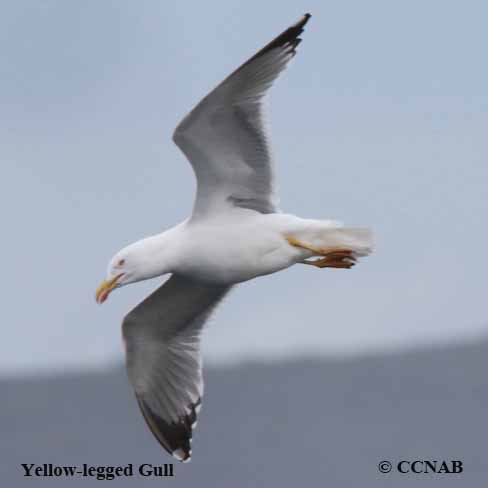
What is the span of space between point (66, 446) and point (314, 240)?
130ft

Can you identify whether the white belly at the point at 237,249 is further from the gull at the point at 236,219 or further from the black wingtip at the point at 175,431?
the black wingtip at the point at 175,431

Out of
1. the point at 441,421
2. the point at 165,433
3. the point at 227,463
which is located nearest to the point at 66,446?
the point at 227,463

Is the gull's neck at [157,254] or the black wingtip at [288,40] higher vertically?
the black wingtip at [288,40]

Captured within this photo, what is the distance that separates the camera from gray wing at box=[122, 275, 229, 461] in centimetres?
849

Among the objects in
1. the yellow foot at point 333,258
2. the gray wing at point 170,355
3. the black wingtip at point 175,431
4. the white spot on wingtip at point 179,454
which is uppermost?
the yellow foot at point 333,258

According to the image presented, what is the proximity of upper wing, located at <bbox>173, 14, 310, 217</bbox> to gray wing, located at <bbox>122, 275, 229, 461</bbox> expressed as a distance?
0.90 metres

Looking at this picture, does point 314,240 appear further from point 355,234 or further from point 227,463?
point 227,463

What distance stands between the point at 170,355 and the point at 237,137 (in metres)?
1.70

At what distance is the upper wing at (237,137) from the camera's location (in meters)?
7.32

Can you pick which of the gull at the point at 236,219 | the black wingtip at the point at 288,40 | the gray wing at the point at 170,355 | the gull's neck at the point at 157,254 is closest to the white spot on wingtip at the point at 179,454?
the gray wing at the point at 170,355

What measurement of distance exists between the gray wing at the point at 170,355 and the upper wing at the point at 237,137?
90 centimetres

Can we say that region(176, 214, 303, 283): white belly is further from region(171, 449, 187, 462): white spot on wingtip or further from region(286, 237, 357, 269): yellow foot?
region(171, 449, 187, 462): white spot on wingtip

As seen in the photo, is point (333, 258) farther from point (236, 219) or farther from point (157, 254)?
point (157, 254)

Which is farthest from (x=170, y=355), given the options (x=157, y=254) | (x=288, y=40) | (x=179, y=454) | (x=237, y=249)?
(x=288, y=40)
